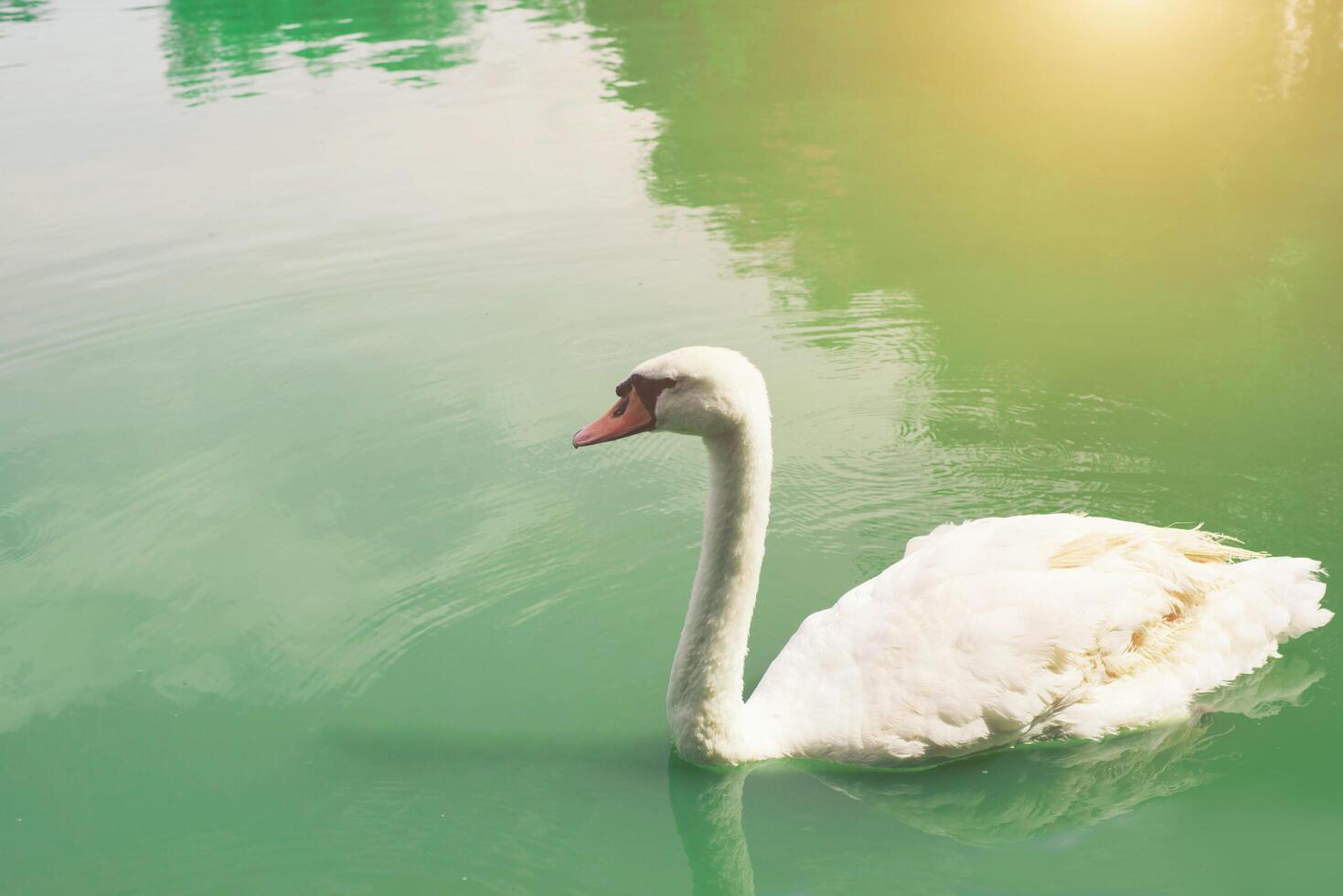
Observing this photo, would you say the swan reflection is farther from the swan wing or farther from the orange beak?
the orange beak

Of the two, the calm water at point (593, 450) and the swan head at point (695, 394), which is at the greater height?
the swan head at point (695, 394)

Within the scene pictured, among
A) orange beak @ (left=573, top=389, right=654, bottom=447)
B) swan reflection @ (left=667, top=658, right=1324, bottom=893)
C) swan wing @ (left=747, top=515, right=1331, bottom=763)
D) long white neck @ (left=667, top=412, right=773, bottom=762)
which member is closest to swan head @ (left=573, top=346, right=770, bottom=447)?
orange beak @ (left=573, top=389, right=654, bottom=447)

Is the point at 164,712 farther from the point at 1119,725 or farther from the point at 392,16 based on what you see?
the point at 392,16

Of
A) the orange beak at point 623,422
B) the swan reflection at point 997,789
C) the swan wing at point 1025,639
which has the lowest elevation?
the swan reflection at point 997,789

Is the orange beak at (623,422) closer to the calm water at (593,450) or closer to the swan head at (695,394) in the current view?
the swan head at (695,394)

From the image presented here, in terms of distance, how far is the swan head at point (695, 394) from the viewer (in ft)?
13.1

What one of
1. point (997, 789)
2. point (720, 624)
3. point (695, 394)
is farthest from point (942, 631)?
point (695, 394)

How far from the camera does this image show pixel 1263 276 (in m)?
8.48

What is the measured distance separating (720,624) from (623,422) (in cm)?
77

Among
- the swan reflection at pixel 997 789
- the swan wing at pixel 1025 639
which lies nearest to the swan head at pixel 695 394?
the swan wing at pixel 1025 639

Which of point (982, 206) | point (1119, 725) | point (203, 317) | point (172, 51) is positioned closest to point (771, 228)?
point (982, 206)

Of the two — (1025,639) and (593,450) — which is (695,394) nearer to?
(1025,639)

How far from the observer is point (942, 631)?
431 cm

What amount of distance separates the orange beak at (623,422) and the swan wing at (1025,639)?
1.09 m
